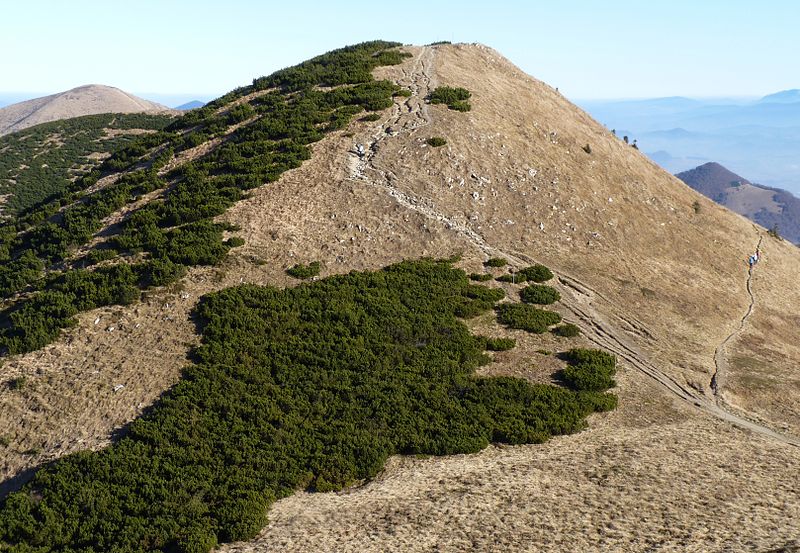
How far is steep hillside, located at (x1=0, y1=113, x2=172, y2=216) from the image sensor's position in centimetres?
6919

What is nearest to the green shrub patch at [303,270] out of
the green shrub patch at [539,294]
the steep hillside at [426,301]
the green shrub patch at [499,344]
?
the steep hillside at [426,301]

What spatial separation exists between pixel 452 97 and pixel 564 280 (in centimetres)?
2221

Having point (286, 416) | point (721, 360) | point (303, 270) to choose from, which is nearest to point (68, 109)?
point (303, 270)

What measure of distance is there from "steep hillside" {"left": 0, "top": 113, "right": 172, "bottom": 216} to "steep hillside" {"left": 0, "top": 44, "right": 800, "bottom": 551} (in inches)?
1104

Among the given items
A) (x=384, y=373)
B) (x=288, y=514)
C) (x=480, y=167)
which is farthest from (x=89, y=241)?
(x=480, y=167)

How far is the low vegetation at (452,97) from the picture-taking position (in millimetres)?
48750

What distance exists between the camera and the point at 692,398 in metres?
27.5

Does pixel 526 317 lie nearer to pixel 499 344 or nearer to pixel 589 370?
pixel 499 344

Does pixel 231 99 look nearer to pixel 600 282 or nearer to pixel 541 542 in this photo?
pixel 600 282

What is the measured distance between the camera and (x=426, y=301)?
3138 cm

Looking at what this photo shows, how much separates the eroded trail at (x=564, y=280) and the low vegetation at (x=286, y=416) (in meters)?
3.36

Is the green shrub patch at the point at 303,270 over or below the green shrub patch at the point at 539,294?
over

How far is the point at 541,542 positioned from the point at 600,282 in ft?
75.8

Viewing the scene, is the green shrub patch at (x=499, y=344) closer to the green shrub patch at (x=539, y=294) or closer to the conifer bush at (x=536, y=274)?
the green shrub patch at (x=539, y=294)
